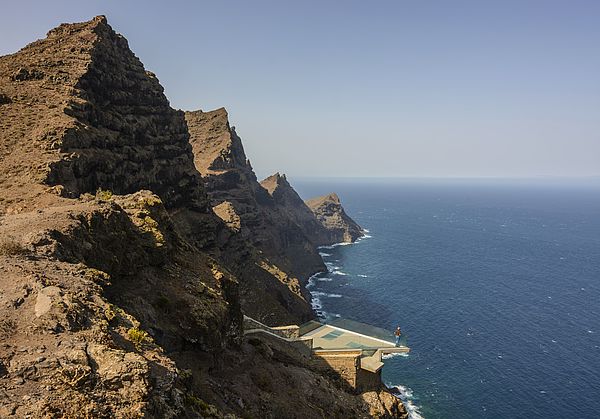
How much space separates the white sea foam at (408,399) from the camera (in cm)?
6582

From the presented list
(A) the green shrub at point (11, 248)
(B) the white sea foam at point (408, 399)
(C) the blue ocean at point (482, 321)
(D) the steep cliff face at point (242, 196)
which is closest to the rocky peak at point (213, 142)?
(D) the steep cliff face at point (242, 196)

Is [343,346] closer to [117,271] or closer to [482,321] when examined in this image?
[117,271]

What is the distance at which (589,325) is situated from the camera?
3986 inches

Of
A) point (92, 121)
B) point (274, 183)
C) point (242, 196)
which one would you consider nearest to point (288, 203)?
point (274, 183)

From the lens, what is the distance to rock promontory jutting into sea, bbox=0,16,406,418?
14.2m

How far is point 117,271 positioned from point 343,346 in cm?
4090

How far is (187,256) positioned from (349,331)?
38.7 metres

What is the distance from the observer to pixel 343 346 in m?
60.5

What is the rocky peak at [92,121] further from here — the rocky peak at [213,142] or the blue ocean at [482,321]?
the blue ocean at [482,321]

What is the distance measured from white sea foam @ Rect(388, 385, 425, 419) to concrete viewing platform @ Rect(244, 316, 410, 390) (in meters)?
7.42

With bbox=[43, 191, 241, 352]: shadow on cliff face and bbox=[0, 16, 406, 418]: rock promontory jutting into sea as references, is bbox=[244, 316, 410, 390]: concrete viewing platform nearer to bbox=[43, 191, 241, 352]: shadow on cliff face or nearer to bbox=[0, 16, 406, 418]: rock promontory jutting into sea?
bbox=[0, 16, 406, 418]: rock promontory jutting into sea

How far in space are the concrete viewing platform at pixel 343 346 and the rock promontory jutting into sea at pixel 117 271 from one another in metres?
1.84

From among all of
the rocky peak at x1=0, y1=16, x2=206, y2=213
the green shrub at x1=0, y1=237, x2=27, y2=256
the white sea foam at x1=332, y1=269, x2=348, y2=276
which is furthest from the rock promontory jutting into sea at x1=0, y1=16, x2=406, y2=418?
the white sea foam at x1=332, y1=269, x2=348, y2=276

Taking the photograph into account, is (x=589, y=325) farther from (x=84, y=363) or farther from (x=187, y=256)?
(x=84, y=363)
